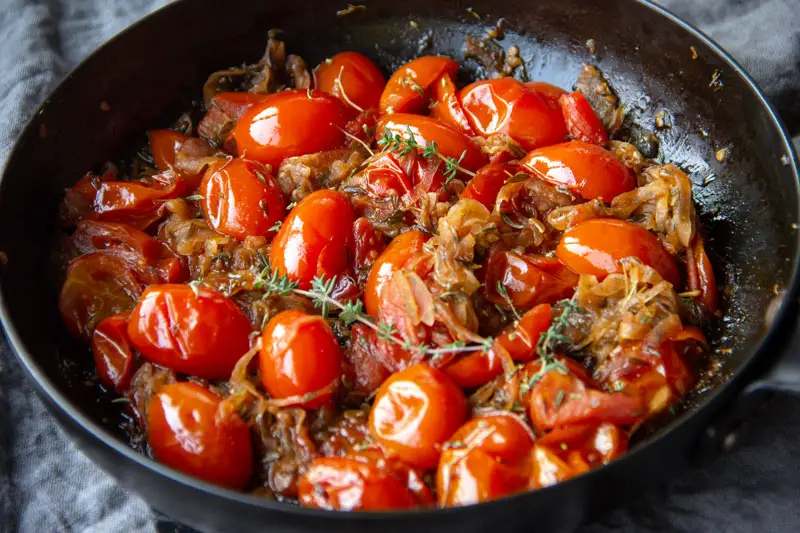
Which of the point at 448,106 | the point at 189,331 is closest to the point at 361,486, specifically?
the point at 189,331

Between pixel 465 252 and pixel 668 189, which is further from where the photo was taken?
pixel 668 189

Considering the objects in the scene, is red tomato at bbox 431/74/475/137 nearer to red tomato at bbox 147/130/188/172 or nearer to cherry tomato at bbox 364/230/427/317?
cherry tomato at bbox 364/230/427/317

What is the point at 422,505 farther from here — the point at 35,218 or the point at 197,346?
the point at 35,218

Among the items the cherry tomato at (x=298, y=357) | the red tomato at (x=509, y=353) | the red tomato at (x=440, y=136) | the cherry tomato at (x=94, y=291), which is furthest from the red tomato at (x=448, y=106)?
the cherry tomato at (x=94, y=291)

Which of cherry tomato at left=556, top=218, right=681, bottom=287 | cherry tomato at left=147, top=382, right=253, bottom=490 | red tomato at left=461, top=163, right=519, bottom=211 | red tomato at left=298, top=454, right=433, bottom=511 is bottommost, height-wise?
cherry tomato at left=147, top=382, right=253, bottom=490

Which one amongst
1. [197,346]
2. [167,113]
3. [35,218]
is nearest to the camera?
[197,346]

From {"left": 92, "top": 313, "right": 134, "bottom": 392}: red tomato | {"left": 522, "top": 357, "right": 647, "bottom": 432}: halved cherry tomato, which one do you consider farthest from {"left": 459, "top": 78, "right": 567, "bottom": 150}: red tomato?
{"left": 92, "top": 313, "right": 134, "bottom": 392}: red tomato

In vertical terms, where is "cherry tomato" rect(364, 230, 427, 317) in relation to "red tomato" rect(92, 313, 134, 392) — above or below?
above

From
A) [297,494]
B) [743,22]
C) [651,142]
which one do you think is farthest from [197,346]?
[743,22]
